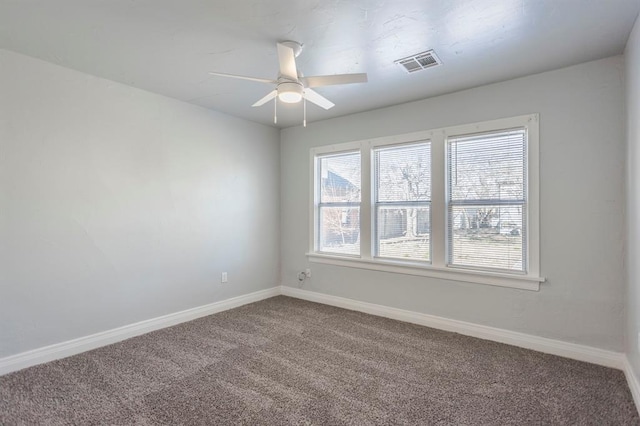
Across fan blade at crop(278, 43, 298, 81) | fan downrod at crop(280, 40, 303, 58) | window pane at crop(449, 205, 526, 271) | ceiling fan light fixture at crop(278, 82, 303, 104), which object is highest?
fan downrod at crop(280, 40, 303, 58)

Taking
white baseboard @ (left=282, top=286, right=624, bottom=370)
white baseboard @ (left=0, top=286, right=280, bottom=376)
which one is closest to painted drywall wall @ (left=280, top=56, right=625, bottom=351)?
white baseboard @ (left=282, top=286, right=624, bottom=370)

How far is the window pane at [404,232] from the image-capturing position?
152 inches

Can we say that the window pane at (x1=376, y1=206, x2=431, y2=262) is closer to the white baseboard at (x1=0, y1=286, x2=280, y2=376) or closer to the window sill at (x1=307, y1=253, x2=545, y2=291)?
the window sill at (x1=307, y1=253, x2=545, y2=291)

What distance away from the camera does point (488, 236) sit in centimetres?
344

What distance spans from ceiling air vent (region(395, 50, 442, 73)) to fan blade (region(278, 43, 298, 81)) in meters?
0.99

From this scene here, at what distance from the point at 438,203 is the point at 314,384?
2252 mm

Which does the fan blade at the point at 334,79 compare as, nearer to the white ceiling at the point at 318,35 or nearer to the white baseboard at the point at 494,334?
the white ceiling at the point at 318,35

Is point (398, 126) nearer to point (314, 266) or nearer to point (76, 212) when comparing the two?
point (314, 266)

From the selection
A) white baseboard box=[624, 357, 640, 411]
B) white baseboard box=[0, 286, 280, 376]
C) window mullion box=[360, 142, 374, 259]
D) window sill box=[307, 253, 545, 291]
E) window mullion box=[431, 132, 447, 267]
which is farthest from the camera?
window mullion box=[360, 142, 374, 259]

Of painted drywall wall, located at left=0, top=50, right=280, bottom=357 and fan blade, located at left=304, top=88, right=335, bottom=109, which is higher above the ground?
fan blade, located at left=304, top=88, right=335, bottom=109

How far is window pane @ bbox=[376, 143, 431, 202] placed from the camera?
3865 mm

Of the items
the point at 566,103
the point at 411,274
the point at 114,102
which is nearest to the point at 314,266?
the point at 411,274

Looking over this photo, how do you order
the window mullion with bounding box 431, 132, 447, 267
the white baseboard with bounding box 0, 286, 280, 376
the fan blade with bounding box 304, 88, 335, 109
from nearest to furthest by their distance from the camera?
the fan blade with bounding box 304, 88, 335, 109
the white baseboard with bounding box 0, 286, 280, 376
the window mullion with bounding box 431, 132, 447, 267

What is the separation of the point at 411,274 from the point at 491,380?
146 centimetres
